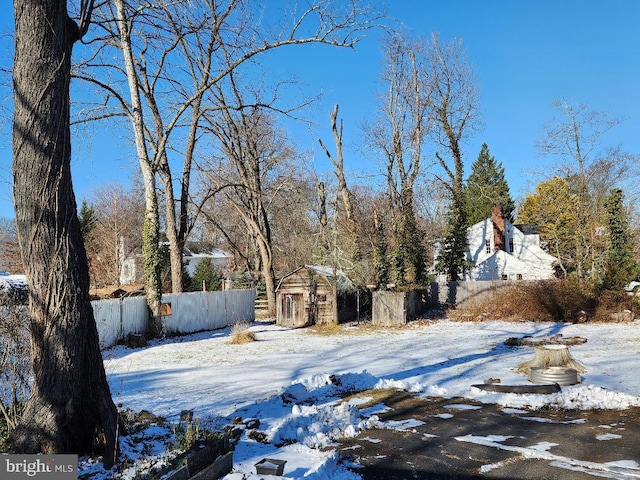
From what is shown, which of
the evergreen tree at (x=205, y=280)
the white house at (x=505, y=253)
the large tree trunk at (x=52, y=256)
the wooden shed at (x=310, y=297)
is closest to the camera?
the large tree trunk at (x=52, y=256)

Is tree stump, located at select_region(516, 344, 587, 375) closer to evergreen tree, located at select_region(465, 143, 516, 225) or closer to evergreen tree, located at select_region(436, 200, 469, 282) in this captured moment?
evergreen tree, located at select_region(436, 200, 469, 282)

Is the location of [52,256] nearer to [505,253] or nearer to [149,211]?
[149,211]

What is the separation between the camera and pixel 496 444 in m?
5.62

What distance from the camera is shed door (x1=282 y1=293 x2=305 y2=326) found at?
21594 mm

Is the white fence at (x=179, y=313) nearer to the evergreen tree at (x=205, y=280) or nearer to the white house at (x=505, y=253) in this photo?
the evergreen tree at (x=205, y=280)

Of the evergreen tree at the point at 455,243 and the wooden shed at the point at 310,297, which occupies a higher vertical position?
the evergreen tree at the point at 455,243

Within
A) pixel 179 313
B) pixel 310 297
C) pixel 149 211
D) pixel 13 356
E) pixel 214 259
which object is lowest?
pixel 179 313

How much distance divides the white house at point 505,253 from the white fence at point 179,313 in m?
17.7

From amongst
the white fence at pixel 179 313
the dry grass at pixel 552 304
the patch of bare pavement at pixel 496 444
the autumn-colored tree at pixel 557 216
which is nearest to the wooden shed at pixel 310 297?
the white fence at pixel 179 313

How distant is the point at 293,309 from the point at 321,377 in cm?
1291

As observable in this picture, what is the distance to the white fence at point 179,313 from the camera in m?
15.3

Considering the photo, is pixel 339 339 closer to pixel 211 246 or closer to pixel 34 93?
pixel 34 93

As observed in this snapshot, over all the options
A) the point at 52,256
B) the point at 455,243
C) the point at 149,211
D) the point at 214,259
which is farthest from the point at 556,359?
the point at 214,259

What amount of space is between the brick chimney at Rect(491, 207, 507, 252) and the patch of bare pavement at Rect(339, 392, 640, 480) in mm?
32348
